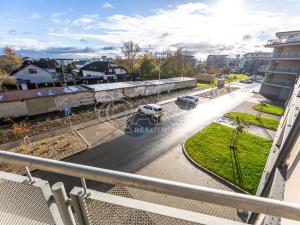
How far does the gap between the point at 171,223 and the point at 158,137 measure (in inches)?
525

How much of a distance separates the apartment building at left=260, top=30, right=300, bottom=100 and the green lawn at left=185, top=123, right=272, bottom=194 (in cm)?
2050

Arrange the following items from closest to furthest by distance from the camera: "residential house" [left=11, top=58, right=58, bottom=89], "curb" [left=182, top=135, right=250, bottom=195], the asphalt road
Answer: "curb" [left=182, top=135, right=250, bottom=195] → the asphalt road → "residential house" [left=11, top=58, right=58, bottom=89]

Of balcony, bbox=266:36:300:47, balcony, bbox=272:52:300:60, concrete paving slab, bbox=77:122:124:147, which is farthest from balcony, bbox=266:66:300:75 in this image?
concrete paving slab, bbox=77:122:124:147

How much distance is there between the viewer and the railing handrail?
1006mm

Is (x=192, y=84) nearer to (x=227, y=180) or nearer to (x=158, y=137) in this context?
(x=158, y=137)

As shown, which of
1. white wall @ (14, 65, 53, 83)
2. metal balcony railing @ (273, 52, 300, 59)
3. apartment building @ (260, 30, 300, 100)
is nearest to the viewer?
metal balcony railing @ (273, 52, 300, 59)

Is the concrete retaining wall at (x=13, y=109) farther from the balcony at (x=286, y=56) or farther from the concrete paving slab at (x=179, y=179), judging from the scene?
the balcony at (x=286, y=56)

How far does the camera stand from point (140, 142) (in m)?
13.7

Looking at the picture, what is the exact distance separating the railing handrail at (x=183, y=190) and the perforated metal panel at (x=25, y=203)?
194 millimetres

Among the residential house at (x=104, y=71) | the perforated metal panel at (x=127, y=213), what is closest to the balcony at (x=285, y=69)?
the residential house at (x=104, y=71)

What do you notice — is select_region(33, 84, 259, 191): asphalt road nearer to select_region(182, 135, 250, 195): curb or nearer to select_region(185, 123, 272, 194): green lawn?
select_region(185, 123, 272, 194): green lawn

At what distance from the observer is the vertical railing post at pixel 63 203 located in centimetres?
143

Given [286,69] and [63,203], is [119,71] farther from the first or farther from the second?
[63,203]

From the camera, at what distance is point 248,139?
14594mm
